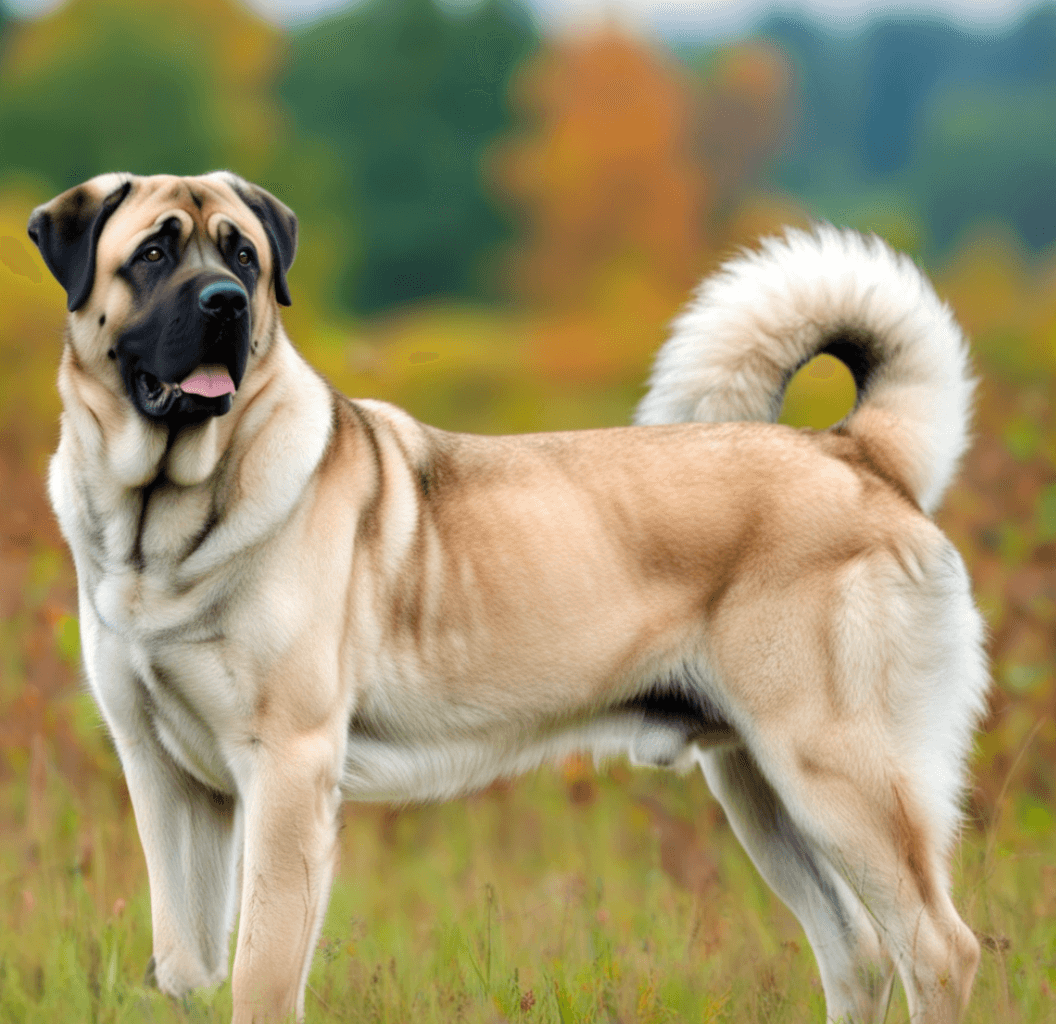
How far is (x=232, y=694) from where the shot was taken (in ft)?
9.05

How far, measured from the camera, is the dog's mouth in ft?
9.00

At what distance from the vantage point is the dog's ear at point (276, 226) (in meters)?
3.09

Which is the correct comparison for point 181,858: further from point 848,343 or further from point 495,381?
point 495,381

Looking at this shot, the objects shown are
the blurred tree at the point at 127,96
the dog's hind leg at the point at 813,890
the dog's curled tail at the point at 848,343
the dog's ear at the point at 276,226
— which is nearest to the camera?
the dog's ear at the point at 276,226

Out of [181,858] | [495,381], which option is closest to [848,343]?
[181,858]

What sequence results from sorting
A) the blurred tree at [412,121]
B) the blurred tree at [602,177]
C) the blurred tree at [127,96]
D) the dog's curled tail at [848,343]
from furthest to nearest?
the blurred tree at [412,121] → the blurred tree at [602,177] → the blurred tree at [127,96] → the dog's curled tail at [848,343]

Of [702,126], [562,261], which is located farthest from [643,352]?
[702,126]

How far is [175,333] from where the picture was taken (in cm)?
270

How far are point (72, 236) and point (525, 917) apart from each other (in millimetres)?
2346

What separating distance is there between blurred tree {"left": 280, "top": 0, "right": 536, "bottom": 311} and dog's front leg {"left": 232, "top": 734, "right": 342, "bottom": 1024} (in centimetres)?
2662

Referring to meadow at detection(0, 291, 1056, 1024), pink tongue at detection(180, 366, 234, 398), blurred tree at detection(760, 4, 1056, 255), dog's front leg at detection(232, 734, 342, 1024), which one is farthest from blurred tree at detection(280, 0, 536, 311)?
dog's front leg at detection(232, 734, 342, 1024)

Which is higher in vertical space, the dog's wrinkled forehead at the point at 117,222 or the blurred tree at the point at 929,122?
the dog's wrinkled forehead at the point at 117,222

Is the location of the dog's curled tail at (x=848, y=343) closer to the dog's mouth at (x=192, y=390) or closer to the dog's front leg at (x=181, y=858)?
the dog's mouth at (x=192, y=390)

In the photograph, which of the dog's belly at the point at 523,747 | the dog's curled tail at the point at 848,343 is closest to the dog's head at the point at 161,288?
the dog's belly at the point at 523,747
